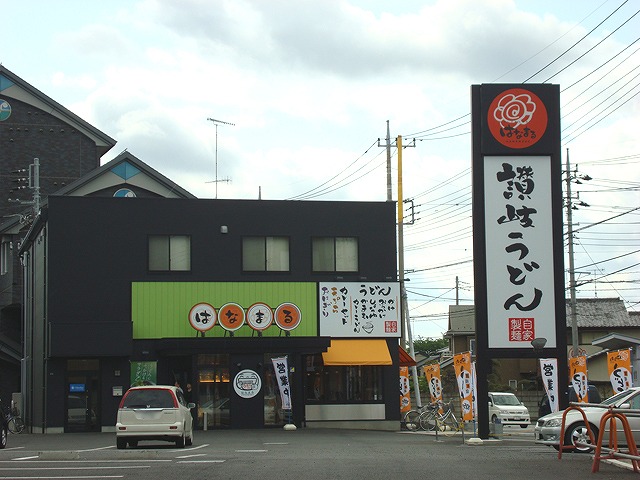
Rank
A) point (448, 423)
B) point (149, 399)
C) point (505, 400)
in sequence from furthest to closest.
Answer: point (505, 400), point (448, 423), point (149, 399)

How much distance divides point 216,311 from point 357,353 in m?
5.43

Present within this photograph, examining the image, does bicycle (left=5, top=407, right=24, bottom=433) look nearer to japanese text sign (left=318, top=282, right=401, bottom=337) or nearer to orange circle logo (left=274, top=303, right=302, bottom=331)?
orange circle logo (left=274, top=303, right=302, bottom=331)

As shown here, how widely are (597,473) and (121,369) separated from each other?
2216 centimetres

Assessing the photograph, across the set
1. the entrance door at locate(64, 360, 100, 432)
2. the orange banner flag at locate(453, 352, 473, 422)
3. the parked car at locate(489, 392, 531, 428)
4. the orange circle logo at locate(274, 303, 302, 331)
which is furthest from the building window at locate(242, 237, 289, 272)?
the parked car at locate(489, 392, 531, 428)

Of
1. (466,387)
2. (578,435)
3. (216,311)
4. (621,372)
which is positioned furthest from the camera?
(216,311)

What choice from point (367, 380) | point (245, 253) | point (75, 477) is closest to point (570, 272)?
point (367, 380)

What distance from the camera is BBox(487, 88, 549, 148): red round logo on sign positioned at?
81.8 feet

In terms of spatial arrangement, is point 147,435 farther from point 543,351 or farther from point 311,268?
point 311,268

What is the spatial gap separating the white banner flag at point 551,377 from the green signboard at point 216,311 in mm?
11514

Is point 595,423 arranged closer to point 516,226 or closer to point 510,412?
point 516,226

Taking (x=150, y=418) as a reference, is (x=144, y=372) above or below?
above

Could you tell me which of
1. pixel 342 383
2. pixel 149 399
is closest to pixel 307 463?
pixel 149 399

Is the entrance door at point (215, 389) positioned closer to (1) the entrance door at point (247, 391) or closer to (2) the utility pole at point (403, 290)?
(1) the entrance door at point (247, 391)

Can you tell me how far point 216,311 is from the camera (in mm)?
34375
